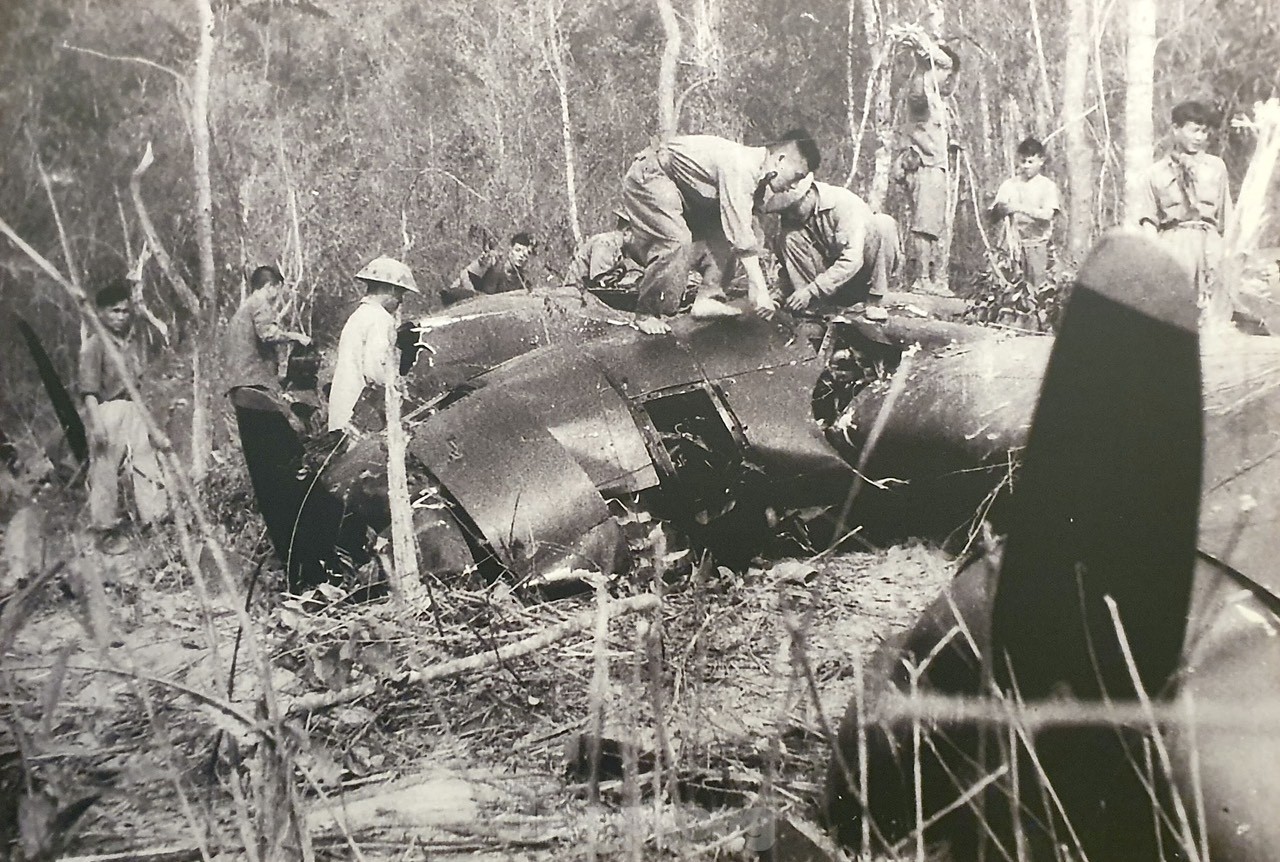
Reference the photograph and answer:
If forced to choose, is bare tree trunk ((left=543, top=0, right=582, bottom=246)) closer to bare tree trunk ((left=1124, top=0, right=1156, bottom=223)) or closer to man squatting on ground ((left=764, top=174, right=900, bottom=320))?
man squatting on ground ((left=764, top=174, right=900, bottom=320))

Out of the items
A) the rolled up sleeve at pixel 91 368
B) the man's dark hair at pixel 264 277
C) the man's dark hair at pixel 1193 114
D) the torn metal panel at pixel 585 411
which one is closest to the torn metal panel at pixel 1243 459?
Result: the man's dark hair at pixel 1193 114

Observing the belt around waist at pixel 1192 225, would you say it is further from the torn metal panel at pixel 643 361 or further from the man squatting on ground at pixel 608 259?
the man squatting on ground at pixel 608 259

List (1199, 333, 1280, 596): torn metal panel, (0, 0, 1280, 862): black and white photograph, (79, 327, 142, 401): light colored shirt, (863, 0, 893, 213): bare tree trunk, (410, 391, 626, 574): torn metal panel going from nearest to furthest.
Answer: (1199, 333, 1280, 596): torn metal panel < (0, 0, 1280, 862): black and white photograph < (410, 391, 626, 574): torn metal panel < (863, 0, 893, 213): bare tree trunk < (79, 327, 142, 401): light colored shirt

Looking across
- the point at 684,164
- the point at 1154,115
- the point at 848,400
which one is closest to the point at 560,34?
the point at 684,164

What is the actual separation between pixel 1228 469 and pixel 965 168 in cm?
105

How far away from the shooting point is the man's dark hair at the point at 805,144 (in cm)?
265

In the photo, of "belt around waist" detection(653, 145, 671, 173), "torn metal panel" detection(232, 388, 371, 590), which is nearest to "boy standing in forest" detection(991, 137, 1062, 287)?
"belt around waist" detection(653, 145, 671, 173)

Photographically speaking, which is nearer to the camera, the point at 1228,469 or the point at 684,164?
the point at 1228,469

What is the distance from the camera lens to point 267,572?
262cm

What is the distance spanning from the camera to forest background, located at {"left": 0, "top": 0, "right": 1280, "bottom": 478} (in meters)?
2.62

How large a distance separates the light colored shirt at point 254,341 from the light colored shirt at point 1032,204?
210 centimetres

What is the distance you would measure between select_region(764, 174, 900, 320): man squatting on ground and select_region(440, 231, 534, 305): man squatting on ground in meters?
0.73

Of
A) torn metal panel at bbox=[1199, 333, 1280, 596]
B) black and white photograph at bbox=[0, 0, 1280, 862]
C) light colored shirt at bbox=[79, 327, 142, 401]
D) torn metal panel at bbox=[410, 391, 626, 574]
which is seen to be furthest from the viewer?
light colored shirt at bbox=[79, 327, 142, 401]

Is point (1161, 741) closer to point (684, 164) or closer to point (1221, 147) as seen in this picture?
point (1221, 147)
